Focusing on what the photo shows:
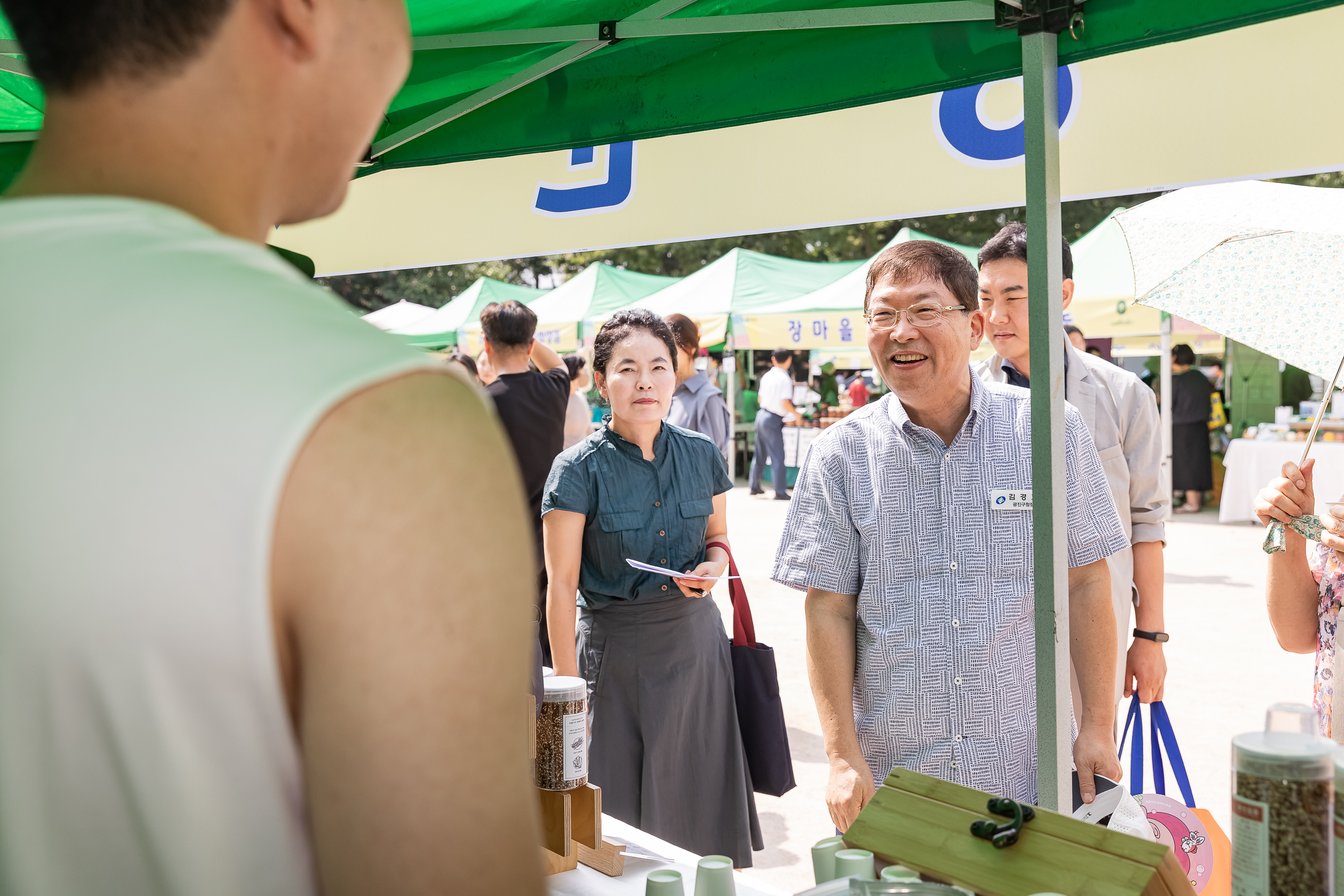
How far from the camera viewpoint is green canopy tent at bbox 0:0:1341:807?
1.77 metres

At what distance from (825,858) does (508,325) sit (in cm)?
309

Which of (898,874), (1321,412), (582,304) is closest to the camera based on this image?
(898,874)

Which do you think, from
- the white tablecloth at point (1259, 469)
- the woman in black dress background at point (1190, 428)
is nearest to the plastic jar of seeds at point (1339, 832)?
the white tablecloth at point (1259, 469)

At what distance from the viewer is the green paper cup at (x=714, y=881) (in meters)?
1.37

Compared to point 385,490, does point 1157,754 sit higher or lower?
lower

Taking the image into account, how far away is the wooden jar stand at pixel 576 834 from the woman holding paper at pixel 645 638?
1.04 metres

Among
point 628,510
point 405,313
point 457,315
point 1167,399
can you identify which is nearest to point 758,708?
point 628,510

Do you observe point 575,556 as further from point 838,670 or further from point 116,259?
point 116,259

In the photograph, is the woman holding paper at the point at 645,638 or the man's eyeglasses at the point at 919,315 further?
the woman holding paper at the point at 645,638

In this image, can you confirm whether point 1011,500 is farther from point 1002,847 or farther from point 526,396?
point 526,396

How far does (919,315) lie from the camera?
221 cm

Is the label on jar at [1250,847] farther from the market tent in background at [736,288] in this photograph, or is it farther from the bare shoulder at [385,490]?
the market tent in background at [736,288]

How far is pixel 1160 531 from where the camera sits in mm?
2891

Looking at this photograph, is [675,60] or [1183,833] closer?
[1183,833]
